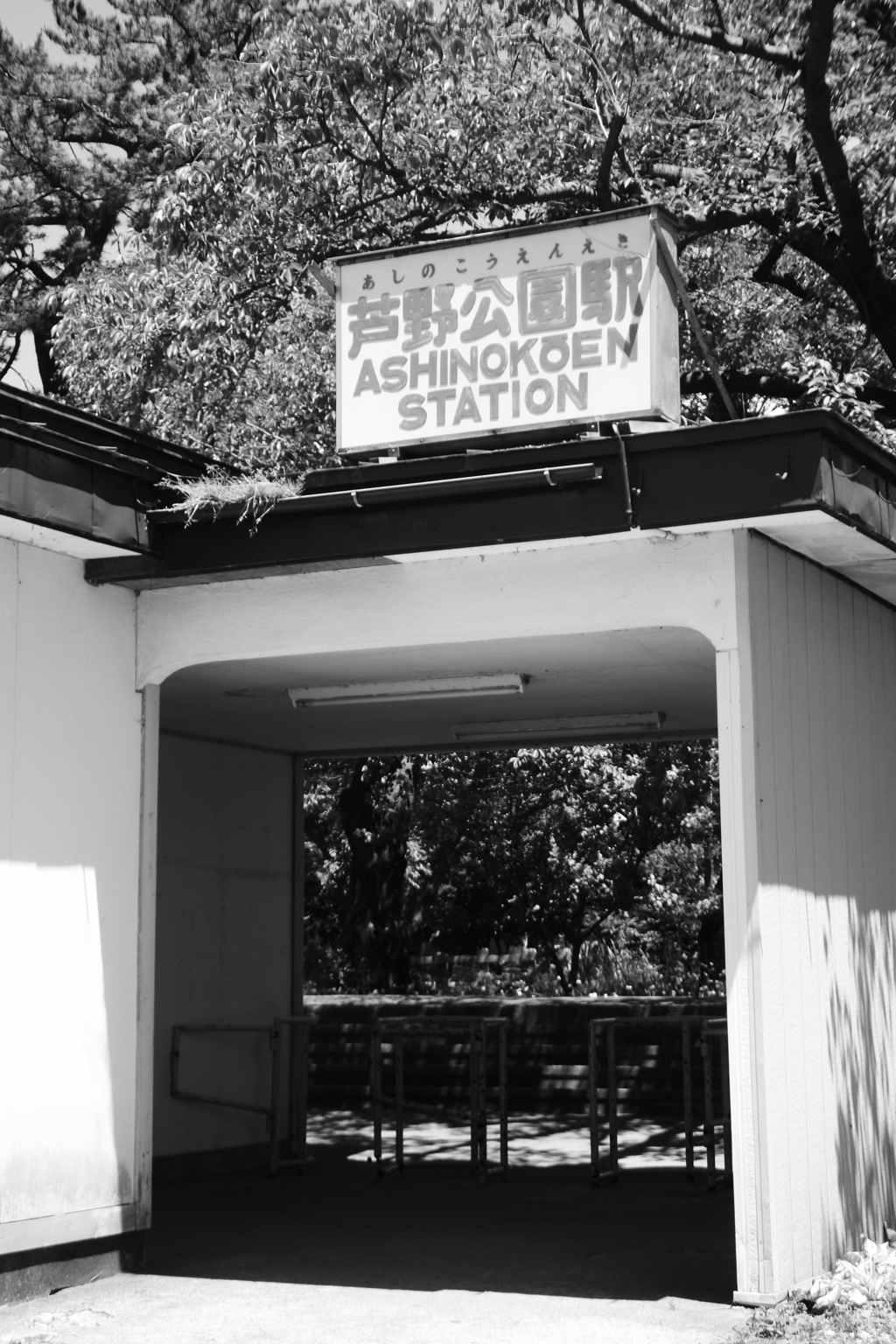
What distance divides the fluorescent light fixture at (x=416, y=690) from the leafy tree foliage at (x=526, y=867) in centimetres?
892

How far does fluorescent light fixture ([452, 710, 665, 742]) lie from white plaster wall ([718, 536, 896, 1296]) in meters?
2.72

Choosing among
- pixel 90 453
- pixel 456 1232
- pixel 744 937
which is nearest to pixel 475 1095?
pixel 456 1232

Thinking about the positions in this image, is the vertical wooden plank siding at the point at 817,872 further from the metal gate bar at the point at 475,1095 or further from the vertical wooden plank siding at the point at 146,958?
the metal gate bar at the point at 475,1095

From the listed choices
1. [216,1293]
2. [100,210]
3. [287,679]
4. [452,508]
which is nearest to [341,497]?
[452,508]

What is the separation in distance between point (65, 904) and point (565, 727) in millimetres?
4728

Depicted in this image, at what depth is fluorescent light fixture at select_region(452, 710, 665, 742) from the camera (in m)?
10.7

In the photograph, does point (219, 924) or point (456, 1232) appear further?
point (219, 924)

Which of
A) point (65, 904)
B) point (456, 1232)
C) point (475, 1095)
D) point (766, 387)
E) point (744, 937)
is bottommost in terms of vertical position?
point (456, 1232)

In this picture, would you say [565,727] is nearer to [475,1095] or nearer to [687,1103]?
[475,1095]

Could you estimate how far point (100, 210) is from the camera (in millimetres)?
21266

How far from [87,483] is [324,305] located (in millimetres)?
6636

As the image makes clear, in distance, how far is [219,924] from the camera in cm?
A: 1180

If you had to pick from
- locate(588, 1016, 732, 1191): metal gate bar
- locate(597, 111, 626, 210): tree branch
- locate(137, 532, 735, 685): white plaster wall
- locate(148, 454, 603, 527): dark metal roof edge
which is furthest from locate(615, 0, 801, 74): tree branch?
locate(588, 1016, 732, 1191): metal gate bar

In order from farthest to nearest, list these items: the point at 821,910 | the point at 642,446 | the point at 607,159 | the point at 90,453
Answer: the point at 607,159 < the point at 821,910 < the point at 90,453 < the point at 642,446
